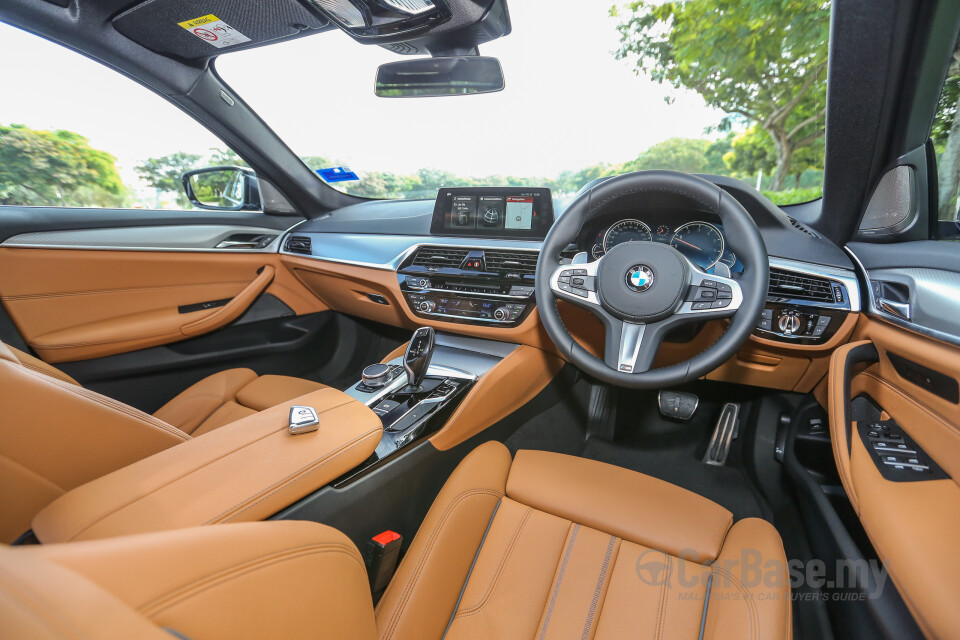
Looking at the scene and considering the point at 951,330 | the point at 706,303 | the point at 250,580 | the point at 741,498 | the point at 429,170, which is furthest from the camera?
the point at 429,170

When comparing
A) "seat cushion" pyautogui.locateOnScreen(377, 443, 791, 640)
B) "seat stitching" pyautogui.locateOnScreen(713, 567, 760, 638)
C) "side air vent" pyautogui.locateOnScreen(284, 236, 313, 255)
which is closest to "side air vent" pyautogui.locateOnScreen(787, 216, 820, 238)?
"seat cushion" pyautogui.locateOnScreen(377, 443, 791, 640)

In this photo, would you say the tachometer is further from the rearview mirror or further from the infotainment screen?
the rearview mirror

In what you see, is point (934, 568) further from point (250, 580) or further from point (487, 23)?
point (487, 23)

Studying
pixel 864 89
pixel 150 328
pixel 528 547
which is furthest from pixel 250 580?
pixel 150 328

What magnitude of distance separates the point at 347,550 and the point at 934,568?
3.30ft

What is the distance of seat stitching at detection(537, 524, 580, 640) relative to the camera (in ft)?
3.27

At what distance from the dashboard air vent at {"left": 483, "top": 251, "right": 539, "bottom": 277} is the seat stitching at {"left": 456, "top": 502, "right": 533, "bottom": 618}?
86 cm

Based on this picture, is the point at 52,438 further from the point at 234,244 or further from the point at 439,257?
the point at 234,244

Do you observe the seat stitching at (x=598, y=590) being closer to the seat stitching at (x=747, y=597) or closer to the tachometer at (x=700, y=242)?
the seat stitching at (x=747, y=597)

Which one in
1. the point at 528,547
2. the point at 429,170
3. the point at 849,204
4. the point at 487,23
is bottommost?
the point at 528,547

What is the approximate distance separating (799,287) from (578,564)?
3.39ft

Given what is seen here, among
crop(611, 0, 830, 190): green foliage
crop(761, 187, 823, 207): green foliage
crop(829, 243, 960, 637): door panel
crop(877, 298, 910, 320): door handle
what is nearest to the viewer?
crop(829, 243, 960, 637): door panel

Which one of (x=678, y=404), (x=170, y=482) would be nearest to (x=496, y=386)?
(x=678, y=404)

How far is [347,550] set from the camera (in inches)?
27.5
